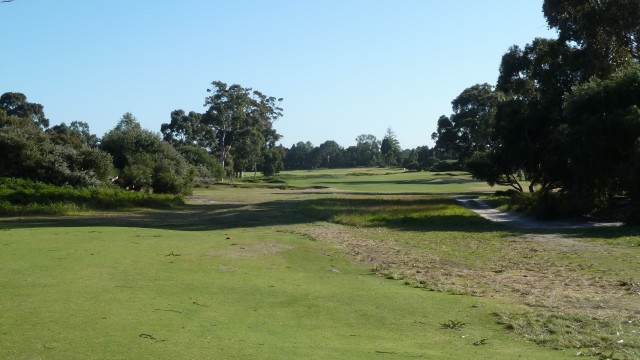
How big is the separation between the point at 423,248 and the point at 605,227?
11.7 meters

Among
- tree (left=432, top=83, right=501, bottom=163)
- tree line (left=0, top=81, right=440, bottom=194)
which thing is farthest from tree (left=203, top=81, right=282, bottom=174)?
tree (left=432, top=83, right=501, bottom=163)

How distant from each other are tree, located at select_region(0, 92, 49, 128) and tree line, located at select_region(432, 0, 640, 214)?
306 feet

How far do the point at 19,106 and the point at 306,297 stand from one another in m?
120

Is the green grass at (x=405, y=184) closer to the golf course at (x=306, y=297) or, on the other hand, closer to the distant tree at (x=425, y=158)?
the distant tree at (x=425, y=158)

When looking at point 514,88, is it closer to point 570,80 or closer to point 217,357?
point 570,80

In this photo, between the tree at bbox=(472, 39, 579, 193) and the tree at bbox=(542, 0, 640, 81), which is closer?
the tree at bbox=(542, 0, 640, 81)

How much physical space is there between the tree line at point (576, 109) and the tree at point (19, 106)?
9338 centimetres

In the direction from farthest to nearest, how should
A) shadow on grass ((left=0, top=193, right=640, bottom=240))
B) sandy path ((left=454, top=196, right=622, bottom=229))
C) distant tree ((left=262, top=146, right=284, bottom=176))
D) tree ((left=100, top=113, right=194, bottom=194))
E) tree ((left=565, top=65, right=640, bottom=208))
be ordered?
distant tree ((left=262, top=146, right=284, bottom=176)) → tree ((left=100, top=113, right=194, bottom=194)) → sandy path ((left=454, top=196, right=622, bottom=229)) → tree ((left=565, top=65, right=640, bottom=208)) → shadow on grass ((left=0, top=193, right=640, bottom=240))

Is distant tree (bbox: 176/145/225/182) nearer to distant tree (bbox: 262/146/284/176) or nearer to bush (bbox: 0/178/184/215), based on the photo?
bush (bbox: 0/178/184/215)

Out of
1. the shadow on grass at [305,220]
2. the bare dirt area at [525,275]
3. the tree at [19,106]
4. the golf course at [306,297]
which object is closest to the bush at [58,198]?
the shadow on grass at [305,220]

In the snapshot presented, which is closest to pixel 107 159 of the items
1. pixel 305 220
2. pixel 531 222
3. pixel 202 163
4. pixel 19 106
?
pixel 305 220

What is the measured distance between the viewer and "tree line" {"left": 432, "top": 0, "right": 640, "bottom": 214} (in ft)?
103

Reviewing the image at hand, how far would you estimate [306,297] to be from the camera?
12.5 metres

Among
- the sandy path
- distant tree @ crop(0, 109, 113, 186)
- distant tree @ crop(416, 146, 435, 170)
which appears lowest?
the sandy path
